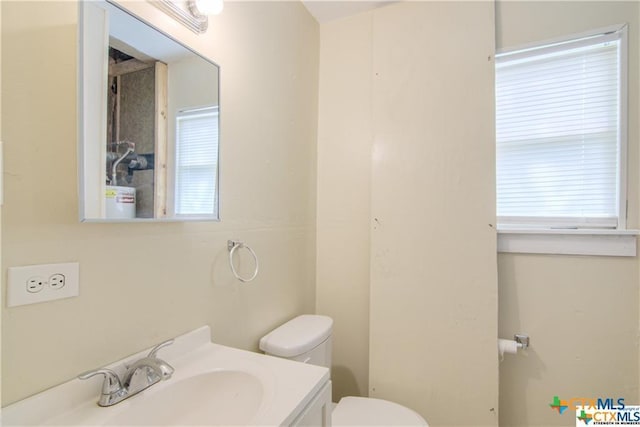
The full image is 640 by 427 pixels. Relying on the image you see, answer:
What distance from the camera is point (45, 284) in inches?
25.0

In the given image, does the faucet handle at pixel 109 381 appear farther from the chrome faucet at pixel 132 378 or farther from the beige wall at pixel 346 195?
the beige wall at pixel 346 195

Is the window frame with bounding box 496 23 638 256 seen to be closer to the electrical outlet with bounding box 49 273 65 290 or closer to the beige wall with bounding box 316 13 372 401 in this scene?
the beige wall with bounding box 316 13 372 401

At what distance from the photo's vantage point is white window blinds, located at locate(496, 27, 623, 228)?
1.36 metres

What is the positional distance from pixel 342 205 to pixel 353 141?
380 millimetres

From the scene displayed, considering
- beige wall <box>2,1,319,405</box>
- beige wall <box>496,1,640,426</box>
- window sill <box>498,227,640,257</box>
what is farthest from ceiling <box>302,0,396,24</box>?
window sill <box>498,227,640,257</box>

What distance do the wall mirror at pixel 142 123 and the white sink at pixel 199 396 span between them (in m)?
0.40

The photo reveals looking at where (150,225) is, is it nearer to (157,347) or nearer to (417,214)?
(157,347)

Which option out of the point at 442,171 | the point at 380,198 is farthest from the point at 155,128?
the point at 442,171

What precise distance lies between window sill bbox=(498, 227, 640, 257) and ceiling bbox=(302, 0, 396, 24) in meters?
1.40

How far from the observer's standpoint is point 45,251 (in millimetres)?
638

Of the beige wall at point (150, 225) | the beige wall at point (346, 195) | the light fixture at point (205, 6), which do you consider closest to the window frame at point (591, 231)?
the beige wall at point (346, 195)

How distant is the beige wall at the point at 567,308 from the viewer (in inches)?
50.9

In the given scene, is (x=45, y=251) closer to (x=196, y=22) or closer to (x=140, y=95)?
(x=140, y=95)

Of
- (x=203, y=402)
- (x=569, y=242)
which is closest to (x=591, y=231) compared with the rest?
(x=569, y=242)
